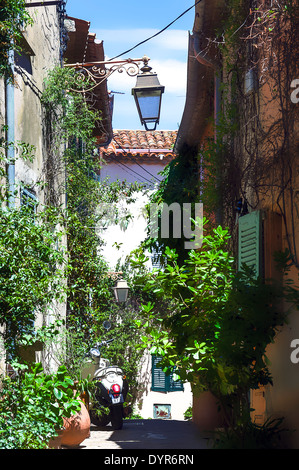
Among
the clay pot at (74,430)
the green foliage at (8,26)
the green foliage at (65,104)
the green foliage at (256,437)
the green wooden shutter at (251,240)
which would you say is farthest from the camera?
the green foliage at (65,104)

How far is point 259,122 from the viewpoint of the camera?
278 inches

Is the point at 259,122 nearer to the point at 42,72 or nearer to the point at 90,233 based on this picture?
the point at 42,72

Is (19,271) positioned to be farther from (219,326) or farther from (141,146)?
(141,146)

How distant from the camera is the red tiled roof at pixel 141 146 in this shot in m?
21.6

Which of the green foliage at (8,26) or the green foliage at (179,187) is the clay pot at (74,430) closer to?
the green foliage at (179,187)

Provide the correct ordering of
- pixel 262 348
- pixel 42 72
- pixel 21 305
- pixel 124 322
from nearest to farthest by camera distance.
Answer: pixel 262 348 → pixel 21 305 → pixel 42 72 → pixel 124 322

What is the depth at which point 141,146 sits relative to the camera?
22.1 metres

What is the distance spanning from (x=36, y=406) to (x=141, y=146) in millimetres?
16942

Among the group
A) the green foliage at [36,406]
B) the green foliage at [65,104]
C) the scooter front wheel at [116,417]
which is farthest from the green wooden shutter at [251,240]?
the scooter front wheel at [116,417]

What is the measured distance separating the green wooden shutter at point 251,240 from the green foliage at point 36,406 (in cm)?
203

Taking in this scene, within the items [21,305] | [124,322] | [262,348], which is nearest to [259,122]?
[262,348]

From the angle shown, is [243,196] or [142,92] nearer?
[243,196]
